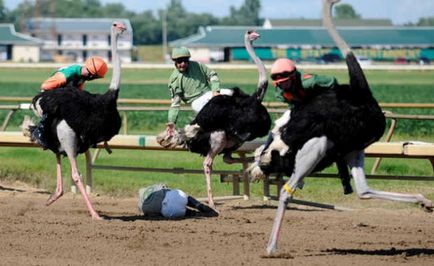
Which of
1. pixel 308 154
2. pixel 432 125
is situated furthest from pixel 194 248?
pixel 432 125

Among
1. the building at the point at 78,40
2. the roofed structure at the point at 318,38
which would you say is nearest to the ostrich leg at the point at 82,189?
the roofed structure at the point at 318,38

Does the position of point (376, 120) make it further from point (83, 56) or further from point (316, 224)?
point (83, 56)

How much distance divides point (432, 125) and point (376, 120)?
1971cm

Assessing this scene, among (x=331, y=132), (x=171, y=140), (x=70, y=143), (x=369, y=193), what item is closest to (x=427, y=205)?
(x=369, y=193)

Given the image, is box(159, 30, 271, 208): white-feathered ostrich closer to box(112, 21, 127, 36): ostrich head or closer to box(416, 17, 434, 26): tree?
box(112, 21, 127, 36): ostrich head

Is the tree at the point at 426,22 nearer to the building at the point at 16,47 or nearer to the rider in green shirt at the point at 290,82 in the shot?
the building at the point at 16,47

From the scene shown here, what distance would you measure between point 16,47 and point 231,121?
4637 inches

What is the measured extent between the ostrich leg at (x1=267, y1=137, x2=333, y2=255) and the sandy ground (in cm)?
23

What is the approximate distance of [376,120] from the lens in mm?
9930

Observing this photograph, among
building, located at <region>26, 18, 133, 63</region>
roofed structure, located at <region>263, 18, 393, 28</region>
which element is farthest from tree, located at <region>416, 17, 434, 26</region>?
building, located at <region>26, 18, 133, 63</region>

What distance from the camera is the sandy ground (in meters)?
9.96

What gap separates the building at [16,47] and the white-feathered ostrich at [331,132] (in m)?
118

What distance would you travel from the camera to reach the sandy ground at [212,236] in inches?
392

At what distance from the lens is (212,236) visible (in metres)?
11.3
